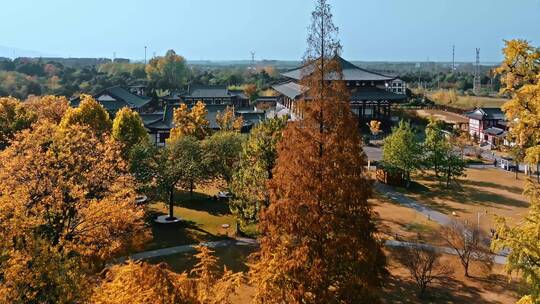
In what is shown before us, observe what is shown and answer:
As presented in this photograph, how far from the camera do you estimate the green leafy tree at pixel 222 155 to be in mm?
29359

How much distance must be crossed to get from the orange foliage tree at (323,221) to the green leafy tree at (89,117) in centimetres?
2386

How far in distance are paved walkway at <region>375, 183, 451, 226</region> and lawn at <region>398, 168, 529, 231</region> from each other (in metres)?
0.69

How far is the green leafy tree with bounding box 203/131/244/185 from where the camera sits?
1156 inches

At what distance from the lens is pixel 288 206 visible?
40.2ft

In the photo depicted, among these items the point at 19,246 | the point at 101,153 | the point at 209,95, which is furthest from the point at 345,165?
the point at 209,95

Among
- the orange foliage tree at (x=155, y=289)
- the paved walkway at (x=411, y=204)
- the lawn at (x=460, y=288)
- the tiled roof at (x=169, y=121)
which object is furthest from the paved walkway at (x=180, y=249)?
the tiled roof at (x=169, y=121)

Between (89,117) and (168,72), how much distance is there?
97072 mm

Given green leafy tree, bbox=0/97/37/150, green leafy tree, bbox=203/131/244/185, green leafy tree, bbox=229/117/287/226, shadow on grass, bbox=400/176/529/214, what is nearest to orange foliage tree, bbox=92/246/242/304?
green leafy tree, bbox=229/117/287/226

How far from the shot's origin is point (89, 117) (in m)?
34.2

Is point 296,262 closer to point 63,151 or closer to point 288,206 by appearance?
point 288,206

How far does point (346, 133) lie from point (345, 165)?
34.6 inches

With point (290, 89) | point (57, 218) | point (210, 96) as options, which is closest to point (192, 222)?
point (57, 218)

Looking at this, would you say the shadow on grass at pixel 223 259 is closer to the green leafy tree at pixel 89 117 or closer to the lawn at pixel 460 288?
the lawn at pixel 460 288

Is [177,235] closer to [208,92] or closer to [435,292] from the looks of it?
[435,292]
